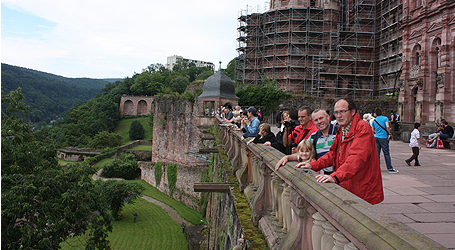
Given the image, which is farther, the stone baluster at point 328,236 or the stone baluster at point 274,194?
the stone baluster at point 274,194

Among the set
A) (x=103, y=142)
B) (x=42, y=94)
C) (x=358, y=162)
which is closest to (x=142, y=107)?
(x=103, y=142)

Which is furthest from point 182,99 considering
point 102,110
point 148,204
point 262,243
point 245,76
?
point 102,110

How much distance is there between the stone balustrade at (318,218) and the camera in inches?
55.8

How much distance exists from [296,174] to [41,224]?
34.4 feet

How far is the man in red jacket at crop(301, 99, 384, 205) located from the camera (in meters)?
2.70

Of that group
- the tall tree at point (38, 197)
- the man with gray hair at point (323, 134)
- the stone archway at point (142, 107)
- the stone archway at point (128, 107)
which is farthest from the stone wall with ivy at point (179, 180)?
the stone archway at point (128, 107)

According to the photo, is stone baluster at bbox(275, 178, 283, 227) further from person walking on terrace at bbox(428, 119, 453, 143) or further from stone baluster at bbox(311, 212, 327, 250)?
person walking on terrace at bbox(428, 119, 453, 143)

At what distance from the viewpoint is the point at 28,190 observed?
33.2ft

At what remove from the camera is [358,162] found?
2725mm

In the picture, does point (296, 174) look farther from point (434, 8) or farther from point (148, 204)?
point (434, 8)

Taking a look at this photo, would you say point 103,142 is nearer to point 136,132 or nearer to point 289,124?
point 136,132

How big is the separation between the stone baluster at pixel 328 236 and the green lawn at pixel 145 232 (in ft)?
62.2

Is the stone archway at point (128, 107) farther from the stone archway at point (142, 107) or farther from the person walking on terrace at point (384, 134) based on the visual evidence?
the person walking on terrace at point (384, 134)

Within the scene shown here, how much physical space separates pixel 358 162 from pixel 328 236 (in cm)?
97
